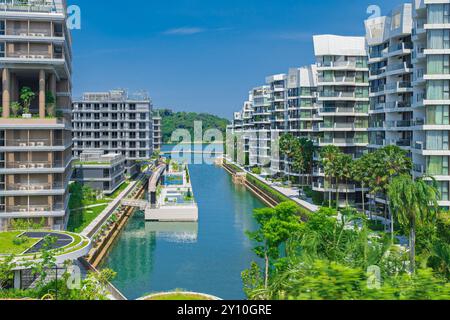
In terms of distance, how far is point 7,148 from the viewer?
29328mm

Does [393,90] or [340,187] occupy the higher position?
[393,90]

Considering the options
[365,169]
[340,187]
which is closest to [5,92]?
[365,169]

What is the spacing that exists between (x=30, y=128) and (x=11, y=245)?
27.6ft

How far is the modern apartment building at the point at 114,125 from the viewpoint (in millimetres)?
70062

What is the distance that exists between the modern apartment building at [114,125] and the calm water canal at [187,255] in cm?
1991

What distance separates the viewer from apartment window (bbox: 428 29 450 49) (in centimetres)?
2958

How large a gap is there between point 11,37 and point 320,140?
29349 millimetres

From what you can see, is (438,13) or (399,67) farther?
(399,67)

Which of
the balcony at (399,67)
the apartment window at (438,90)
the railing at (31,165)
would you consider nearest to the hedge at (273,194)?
the balcony at (399,67)

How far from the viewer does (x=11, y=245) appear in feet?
77.8

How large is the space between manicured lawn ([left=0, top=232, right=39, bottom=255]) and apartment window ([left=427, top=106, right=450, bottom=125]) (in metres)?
23.3

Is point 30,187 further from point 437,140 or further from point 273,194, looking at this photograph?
point 273,194

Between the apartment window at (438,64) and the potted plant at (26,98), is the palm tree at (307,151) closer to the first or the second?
the apartment window at (438,64)
